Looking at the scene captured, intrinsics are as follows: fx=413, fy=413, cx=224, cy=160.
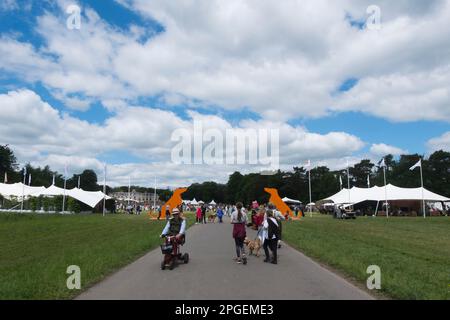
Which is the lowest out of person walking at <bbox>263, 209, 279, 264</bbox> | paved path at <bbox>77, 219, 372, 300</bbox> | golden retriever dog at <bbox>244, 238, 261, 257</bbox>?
paved path at <bbox>77, 219, 372, 300</bbox>

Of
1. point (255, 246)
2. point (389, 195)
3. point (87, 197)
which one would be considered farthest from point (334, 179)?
point (255, 246)

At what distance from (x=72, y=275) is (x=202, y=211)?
1166 inches

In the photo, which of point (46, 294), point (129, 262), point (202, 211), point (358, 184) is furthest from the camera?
point (358, 184)

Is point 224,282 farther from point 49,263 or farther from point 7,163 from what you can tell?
point 7,163

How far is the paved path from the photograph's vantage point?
7.35 metres

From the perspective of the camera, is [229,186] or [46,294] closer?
[46,294]

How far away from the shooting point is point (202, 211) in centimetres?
3831

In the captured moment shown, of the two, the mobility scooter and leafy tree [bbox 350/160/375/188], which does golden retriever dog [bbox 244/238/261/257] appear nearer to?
the mobility scooter

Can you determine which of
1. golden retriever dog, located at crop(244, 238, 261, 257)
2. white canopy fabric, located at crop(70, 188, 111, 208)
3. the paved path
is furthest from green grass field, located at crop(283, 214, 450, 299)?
white canopy fabric, located at crop(70, 188, 111, 208)

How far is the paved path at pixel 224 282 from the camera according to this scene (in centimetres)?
735
